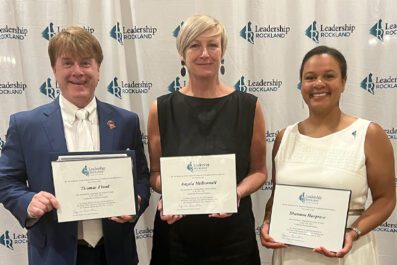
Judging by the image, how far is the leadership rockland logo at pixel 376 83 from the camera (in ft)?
8.65

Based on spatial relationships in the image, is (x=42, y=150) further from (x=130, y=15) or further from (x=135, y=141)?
(x=130, y=15)

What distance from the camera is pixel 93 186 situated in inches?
62.6

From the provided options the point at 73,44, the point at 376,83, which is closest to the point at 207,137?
the point at 73,44

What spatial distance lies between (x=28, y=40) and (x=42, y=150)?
4.12 feet

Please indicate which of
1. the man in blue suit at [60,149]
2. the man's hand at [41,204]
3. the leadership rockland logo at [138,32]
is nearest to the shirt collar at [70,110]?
the man in blue suit at [60,149]

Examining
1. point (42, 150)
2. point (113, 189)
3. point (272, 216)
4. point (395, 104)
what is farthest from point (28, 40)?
point (395, 104)

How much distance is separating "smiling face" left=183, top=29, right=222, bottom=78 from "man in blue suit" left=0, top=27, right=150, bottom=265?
44cm

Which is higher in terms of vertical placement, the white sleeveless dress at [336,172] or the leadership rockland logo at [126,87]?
the leadership rockland logo at [126,87]

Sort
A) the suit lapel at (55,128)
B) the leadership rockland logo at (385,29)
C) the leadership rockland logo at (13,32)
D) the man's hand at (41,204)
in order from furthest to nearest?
the leadership rockland logo at (385,29) < the leadership rockland logo at (13,32) < the suit lapel at (55,128) < the man's hand at (41,204)

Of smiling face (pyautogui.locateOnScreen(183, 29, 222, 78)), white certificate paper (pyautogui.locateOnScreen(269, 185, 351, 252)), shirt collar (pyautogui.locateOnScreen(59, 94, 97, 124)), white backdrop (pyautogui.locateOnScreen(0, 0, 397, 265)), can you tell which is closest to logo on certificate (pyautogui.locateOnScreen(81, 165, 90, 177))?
shirt collar (pyautogui.locateOnScreen(59, 94, 97, 124))

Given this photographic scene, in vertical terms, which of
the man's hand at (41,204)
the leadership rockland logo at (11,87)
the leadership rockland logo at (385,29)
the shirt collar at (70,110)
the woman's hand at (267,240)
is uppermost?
the leadership rockland logo at (385,29)

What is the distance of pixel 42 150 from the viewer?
1.61 meters

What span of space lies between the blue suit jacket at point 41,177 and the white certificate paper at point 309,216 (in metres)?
0.65

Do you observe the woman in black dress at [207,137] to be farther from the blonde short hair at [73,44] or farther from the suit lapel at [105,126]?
the blonde short hair at [73,44]
